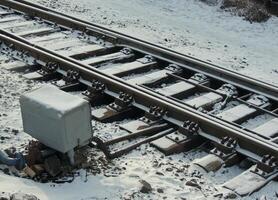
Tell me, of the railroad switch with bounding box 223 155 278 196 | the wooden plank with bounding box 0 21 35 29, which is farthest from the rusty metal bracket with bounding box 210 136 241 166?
the wooden plank with bounding box 0 21 35 29

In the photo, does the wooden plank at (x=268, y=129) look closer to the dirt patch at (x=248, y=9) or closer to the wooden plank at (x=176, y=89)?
the wooden plank at (x=176, y=89)

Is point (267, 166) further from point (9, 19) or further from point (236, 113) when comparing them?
point (9, 19)

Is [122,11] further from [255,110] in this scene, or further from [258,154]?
[258,154]

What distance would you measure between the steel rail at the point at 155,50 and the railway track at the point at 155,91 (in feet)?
0.06

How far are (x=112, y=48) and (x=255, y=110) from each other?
3.73 m

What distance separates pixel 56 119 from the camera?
6.45 meters

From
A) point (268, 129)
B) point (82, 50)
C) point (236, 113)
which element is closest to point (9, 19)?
point (82, 50)

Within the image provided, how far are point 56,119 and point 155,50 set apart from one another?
4454 mm

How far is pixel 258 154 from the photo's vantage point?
7020mm

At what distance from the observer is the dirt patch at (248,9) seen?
47.3 ft

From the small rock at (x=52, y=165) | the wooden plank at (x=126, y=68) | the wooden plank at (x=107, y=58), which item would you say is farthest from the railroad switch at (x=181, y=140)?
the wooden plank at (x=107, y=58)

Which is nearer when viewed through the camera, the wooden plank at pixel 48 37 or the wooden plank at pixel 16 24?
the wooden plank at pixel 48 37

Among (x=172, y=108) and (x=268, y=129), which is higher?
(x=172, y=108)

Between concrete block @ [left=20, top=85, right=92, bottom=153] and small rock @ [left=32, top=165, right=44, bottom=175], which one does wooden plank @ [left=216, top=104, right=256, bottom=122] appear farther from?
small rock @ [left=32, top=165, right=44, bottom=175]
